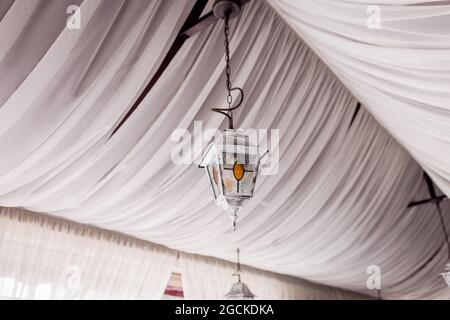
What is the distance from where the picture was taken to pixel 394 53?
1786 mm

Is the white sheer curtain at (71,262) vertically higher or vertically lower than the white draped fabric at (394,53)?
lower

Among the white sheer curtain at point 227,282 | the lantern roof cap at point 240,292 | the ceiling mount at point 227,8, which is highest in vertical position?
the ceiling mount at point 227,8

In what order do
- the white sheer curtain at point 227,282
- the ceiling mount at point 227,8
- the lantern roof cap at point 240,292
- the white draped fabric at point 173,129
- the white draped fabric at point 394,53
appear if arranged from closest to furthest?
the white draped fabric at point 394,53 → the ceiling mount at point 227,8 → the white draped fabric at point 173,129 → the lantern roof cap at point 240,292 → the white sheer curtain at point 227,282

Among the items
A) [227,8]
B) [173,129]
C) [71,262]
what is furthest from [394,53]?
[71,262]

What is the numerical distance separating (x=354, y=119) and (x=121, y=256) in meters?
2.49

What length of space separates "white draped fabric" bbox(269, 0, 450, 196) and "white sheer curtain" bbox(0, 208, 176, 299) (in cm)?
254

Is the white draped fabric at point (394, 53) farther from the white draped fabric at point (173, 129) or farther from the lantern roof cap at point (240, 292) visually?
the lantern roof cap at point (240, 292)

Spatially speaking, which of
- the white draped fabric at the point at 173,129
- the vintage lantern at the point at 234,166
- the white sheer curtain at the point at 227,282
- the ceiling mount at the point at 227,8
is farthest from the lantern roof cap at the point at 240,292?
the ceiling mount at the point at 227,8

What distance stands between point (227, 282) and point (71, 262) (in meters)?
1.94

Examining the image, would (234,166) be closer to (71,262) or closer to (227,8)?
(227,8)

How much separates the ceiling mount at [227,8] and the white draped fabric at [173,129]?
0.39 metres

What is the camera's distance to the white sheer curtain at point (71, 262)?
3186 millimetres

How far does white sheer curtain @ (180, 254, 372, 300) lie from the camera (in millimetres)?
4383

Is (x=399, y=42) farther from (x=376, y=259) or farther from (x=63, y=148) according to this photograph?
(x=376, y=259)
